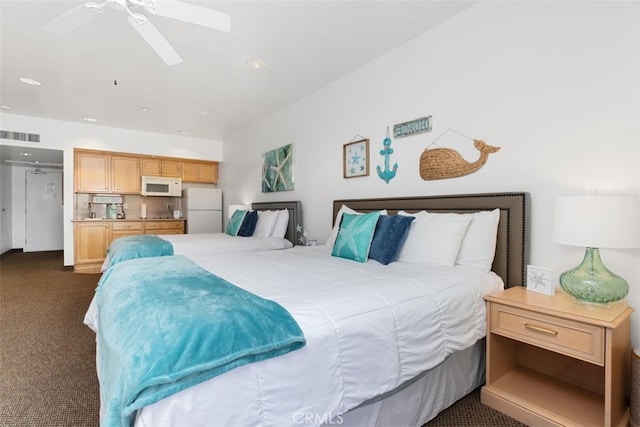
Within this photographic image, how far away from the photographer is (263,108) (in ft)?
15.4

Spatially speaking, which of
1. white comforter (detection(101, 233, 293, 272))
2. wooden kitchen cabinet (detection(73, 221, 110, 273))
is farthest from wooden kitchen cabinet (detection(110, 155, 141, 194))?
white comforter (detection(101, 233, 293, 272))

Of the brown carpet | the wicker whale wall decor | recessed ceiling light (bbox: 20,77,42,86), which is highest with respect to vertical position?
recessed ceiling light (bbox: 20,77,42,86)

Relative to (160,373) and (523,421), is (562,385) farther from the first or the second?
(160,373)

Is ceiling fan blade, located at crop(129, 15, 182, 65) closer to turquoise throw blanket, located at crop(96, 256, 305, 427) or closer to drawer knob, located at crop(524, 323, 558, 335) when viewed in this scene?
turquoise throw blanket, located at crop(96, 256, 305, 427)

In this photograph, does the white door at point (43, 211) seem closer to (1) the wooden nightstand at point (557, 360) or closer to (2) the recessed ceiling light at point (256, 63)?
(2) the recessed ceiling light at point (256, 63)

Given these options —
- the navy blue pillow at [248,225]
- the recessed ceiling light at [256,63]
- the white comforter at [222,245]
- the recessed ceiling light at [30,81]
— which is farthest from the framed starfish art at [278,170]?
the recessed ceiling light at [30,81]

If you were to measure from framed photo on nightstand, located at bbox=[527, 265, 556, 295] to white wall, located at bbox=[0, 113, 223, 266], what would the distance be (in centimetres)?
633

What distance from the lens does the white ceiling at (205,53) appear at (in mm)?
2445

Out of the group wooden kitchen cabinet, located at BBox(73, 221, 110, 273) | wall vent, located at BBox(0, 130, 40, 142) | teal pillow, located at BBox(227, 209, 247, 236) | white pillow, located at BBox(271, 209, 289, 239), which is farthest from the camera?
wooden kitchen cabinet, located at BBox(73, 221, 110, 273)

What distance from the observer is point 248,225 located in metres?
4.50

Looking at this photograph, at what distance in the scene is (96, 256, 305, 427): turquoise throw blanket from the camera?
34.7 inches

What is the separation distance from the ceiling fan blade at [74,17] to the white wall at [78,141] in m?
4.28

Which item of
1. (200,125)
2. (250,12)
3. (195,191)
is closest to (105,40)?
(250,12)

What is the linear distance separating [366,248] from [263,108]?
3172mm
